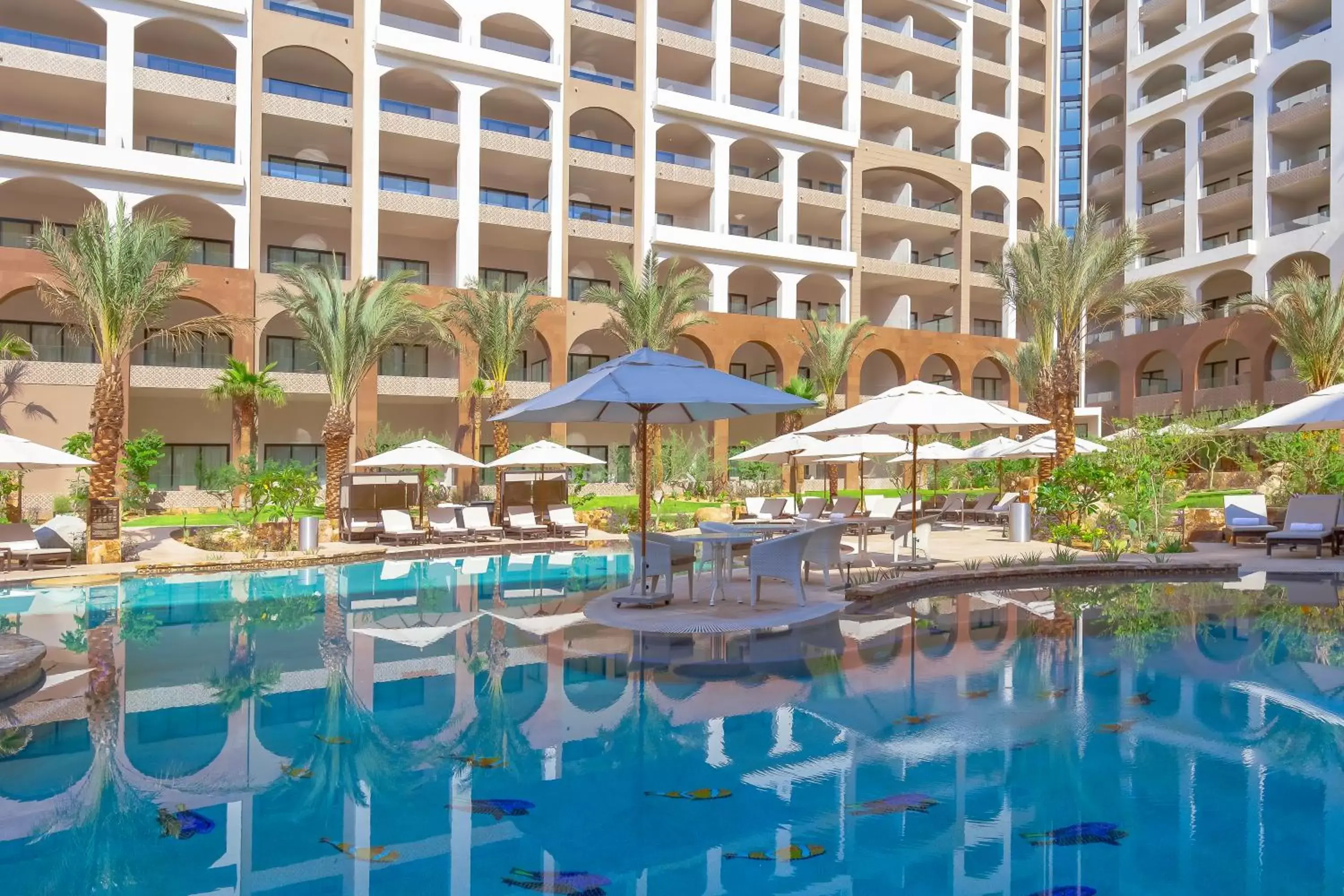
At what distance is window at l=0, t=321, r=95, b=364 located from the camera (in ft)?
87.8

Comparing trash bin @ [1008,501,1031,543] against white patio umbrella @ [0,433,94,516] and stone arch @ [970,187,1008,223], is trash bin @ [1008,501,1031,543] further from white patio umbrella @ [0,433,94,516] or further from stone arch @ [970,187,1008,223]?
stone arch @ [970,187,1008,223]

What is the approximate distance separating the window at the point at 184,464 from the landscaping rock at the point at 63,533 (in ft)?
41.7

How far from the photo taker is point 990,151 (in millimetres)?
43125

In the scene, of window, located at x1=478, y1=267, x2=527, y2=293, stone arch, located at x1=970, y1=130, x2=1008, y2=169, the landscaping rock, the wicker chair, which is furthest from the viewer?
stone arch, located at x1=970, y1=130, x2=1008, y2=169

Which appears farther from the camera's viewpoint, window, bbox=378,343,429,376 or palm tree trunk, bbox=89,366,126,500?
window, bbox=378,343,429,376

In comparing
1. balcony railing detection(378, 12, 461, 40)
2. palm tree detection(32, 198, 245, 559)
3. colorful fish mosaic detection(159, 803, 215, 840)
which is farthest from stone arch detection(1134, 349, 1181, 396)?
colorful fish mosaic detection(159, 803, 215, 840)

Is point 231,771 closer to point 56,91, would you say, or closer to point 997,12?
point 56,91

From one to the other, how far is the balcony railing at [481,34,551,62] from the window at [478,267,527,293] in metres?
7.45

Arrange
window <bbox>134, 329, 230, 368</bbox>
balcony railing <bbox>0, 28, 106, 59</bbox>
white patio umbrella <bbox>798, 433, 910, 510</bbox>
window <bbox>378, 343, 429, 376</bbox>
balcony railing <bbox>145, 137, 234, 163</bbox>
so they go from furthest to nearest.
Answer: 1. window <bbox>378, 343, 429, 376</bbox>
2. balcony railing <bbox>145, 137, 234, 163</bbox>
3. window <bbox>134, 329, 230, 368</bbox>
4. balcony railing <bbox>0, 28, 106, 59</bbox>
5. white patio umbrella <bbox>798, 433, 910, 510</bbox>

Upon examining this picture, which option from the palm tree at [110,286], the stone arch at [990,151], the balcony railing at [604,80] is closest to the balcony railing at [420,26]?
the balcony railing at [604,80]

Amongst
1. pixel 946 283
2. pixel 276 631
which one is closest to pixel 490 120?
pixel 946 283

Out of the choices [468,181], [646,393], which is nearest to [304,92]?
[468,181]

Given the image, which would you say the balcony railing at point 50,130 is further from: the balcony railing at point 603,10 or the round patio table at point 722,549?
the round patio table at point 722,549

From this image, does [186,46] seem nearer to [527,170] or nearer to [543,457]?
[527,170]
